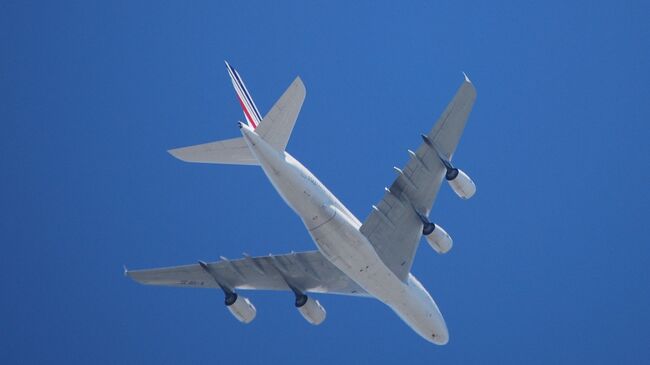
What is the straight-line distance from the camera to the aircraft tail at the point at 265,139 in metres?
28.7

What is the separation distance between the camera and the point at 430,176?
1315 inches

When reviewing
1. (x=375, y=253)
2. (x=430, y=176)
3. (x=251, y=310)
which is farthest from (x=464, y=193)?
(x=251, y=310)

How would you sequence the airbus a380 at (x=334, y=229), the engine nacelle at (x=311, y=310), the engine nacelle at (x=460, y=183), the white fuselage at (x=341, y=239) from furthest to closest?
the engine nacelle at (x=311, y=310) < the engine nacelle at (x=460, y=183) < the airbus a380 at (x=334, y=229) < the white fuselage at (x=341, y=239)

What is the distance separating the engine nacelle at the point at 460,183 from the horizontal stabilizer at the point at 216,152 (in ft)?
25.1

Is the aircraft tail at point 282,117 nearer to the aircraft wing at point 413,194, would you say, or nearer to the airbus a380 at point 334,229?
the airbus a380 at point 334,229

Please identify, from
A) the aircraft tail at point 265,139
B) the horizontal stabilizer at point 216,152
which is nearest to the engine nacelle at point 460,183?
the aircraft tail at point 265,139

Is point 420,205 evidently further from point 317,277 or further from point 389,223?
point 317,277

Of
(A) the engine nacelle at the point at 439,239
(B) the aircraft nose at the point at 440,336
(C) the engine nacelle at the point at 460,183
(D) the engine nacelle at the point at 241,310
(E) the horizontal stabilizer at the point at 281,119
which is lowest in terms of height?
(D) the engine nacelle at the point at 241,310

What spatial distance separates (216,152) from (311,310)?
876 cm

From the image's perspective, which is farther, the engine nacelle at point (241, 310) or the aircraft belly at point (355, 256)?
the engine nacelle at point (241, 310)

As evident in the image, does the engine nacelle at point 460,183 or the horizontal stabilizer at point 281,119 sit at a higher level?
the engine nacelle at point 460,183

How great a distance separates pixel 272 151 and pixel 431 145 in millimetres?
6701

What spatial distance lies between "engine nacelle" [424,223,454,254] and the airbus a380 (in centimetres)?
4

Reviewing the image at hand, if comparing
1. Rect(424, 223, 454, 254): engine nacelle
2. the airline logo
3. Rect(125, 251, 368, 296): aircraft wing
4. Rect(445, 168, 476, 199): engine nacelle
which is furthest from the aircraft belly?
the airline logo
